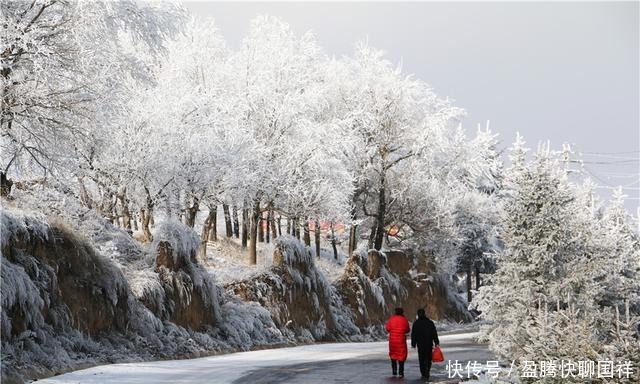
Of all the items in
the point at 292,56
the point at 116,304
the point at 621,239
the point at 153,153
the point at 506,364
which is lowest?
the point at 506,364

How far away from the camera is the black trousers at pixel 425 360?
16875mm

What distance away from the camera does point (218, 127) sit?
3388cm

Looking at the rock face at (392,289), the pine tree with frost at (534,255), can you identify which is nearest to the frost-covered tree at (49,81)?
the pine tree with frost at (534,255)

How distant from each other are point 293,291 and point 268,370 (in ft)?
41.6

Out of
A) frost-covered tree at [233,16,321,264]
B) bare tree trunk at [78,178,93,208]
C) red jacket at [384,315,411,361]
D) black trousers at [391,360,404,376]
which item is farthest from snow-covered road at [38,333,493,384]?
frost-covered tree at [233,16,321,264]

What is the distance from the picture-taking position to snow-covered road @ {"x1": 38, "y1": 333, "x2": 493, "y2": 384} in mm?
15031

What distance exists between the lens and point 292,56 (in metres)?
39.8

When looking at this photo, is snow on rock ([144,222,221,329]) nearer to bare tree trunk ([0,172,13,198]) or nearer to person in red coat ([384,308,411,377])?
bare tree trunk ([0,172,13,198])

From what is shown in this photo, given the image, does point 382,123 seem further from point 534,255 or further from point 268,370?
point 268,370

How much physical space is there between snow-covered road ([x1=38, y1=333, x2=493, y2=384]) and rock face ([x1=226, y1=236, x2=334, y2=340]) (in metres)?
4.61

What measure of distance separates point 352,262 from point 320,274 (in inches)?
194

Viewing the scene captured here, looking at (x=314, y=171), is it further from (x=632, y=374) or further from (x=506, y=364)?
(x=632, y=374)

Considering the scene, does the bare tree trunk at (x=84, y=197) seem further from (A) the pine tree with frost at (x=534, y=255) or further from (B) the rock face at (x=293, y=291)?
(A) the pine tree with frost at (x=534, y=255)

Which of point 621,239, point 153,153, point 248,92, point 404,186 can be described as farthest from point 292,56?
point 621,239
